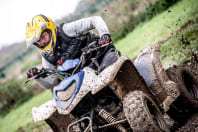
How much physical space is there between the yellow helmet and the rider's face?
0.06 metres

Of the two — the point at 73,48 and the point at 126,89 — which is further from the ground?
the point at 73,48

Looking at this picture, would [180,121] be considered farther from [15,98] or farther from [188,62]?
[15,98]

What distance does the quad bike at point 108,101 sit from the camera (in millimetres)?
2393

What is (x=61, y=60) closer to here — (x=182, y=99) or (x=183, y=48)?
(x=182, y=99)

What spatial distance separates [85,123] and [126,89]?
83 cm

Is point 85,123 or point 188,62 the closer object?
point 85,123

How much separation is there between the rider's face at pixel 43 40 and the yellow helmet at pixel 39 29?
0.06m

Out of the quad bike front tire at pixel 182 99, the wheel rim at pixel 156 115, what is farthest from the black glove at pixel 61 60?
the quad bike front tire at pixel 182 99

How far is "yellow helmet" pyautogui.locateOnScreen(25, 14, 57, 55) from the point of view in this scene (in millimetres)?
3343

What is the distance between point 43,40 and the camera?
138 inches

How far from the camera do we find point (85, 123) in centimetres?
306

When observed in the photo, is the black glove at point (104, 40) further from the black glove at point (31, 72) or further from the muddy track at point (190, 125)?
the muddy track at point (190, 125)

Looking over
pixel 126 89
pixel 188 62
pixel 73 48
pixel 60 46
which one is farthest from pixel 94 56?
pixel 188 62

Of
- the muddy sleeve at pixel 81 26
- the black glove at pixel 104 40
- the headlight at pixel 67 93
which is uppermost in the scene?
the muddy sleeve at pixel 81 26
